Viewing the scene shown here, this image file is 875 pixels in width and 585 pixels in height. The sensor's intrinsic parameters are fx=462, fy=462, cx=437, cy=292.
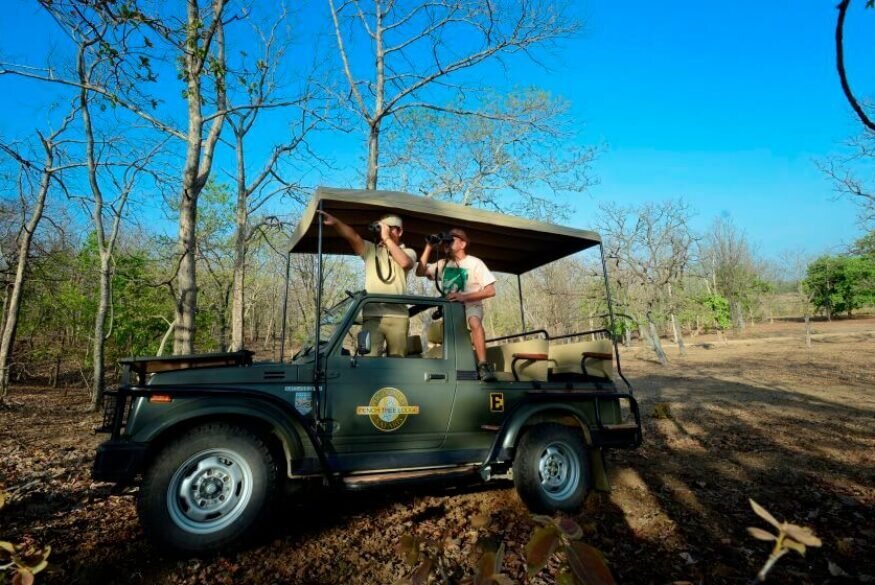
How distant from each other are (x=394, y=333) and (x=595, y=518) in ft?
7.94

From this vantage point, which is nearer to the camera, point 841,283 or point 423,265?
point 423,265

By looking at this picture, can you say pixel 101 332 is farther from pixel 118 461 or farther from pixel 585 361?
pixel 585 361

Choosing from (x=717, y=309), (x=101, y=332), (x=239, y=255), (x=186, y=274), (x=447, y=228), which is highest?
(x=239, y=255)

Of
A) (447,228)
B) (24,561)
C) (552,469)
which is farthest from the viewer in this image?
(447,228)

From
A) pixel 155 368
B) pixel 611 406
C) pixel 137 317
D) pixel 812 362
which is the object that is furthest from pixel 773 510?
pixel 812 362

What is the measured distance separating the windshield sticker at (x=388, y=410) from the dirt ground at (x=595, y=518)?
83 cm

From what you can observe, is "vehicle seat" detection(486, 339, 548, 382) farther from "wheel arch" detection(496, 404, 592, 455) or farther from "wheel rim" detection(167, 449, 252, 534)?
"wheel rim" detection(167, 449, 252, 534)

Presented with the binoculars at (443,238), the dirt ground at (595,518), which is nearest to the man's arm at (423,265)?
the binoculars at (443,238)

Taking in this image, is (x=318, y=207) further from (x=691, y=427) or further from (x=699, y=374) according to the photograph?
(x=699, y=374)

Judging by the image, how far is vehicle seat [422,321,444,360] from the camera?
4.32m

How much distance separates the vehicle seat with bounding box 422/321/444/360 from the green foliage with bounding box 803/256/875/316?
53865mm

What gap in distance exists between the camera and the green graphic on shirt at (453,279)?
4.84 metres

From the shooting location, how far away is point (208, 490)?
3195mm

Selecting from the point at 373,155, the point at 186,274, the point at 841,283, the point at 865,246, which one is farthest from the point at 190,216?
the point at 841,283
